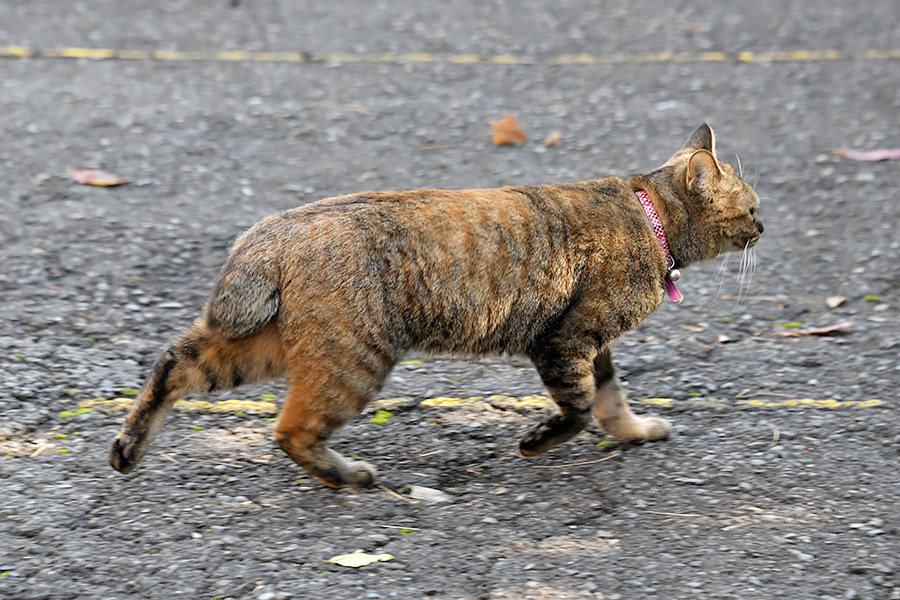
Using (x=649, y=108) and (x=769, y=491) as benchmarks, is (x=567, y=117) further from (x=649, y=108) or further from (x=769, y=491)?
(x=769, y=491)

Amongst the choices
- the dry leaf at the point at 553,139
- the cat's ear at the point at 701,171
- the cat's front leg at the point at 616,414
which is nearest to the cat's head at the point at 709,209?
the cat's ear at the point at 701,171

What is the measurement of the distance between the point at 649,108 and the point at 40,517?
6423mm

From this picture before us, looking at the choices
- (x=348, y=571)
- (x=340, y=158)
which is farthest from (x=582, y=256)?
(x=340, y=158)

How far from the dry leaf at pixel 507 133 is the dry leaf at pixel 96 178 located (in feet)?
9.15

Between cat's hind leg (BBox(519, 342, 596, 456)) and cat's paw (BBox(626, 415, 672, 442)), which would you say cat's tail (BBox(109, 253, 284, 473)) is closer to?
cat's hind leg (BBox(519, 342, 596, 456))

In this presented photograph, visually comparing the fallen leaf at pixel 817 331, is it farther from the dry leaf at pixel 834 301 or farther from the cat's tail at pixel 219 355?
the cat's tail at pixel 219 355

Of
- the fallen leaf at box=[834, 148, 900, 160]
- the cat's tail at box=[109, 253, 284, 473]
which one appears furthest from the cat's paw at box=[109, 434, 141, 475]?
the fallen leaf at box=[834, 148, 900, 160]

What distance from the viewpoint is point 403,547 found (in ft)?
12.6

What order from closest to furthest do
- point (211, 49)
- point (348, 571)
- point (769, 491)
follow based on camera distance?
point (348, 571) < point (769, 491) < point (211, 49)

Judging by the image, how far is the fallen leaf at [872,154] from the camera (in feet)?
26.1

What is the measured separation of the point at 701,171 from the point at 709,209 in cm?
18

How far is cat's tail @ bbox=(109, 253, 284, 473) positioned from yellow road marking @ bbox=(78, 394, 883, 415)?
2.69ft

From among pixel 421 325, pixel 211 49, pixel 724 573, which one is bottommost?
pixel 724 573

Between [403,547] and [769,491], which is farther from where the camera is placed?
[769,491]
